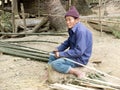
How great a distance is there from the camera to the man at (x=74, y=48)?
557cm

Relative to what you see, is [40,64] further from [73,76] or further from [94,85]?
[94,85]

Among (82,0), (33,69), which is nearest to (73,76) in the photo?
(33,69)

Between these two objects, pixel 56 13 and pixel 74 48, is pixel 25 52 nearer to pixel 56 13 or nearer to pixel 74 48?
pixel 74 48

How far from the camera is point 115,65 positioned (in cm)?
716

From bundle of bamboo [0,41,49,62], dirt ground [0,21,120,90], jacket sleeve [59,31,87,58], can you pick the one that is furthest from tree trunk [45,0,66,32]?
jacket sleeve [59,31,87,58]

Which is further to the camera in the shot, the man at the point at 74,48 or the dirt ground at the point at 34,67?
the dirt ground at the point at 34,67

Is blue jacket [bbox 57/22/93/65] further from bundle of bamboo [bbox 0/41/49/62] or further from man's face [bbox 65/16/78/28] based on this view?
bundle of bamboo [bbox 0/41/49/62]

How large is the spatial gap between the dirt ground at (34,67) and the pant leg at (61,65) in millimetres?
404

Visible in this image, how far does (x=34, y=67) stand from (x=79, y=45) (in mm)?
1686

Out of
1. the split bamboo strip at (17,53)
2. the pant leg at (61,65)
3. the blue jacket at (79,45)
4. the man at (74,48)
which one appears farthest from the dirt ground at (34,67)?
the blue jacket at (79,45)

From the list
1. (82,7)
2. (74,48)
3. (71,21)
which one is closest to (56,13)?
(82,7)

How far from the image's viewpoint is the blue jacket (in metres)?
5.55

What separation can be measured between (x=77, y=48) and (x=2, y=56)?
276cm

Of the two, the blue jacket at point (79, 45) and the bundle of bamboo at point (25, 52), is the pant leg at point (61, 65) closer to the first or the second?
the blue jacket at point (79, 45)
